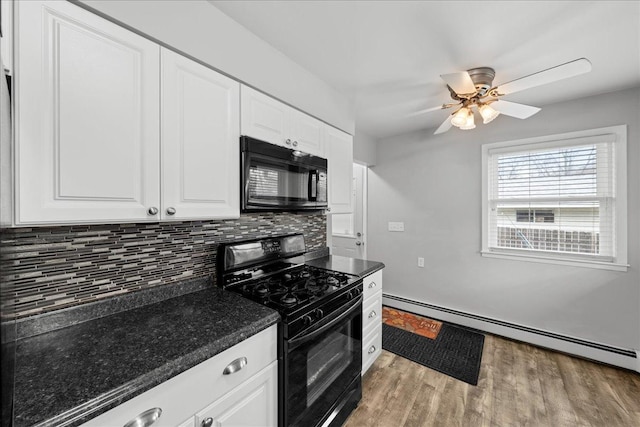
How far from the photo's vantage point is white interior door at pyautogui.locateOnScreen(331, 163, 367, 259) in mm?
→ 3814

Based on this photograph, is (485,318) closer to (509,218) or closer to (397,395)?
(509,218)

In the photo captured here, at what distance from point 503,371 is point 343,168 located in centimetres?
227

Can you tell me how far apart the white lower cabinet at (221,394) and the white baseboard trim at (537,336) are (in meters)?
2.67

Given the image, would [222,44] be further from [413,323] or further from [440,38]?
[413,323]

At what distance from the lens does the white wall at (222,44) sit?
1079 millimetres

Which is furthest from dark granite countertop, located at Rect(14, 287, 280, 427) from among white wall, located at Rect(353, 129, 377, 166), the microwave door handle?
white wall, located at Rect(353, 129, 377, 166)

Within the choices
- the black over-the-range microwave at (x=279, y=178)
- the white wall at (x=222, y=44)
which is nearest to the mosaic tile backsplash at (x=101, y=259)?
the black over-the-range microwave at (x=279, y=178)

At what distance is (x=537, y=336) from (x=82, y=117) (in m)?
3.87

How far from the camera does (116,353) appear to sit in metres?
0.89

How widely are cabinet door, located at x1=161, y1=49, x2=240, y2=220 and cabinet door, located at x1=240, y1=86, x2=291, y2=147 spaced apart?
6 cm

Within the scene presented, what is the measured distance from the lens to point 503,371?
7.37ft

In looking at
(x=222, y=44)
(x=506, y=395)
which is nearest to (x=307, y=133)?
(x=222, y=44)

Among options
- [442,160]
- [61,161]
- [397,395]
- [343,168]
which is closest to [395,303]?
[397,395]

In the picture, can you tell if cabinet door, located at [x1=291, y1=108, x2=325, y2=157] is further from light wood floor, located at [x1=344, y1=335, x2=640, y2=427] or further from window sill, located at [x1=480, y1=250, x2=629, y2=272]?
window sill, located at [x1=480, y1=250, x2=629, y2=272]
